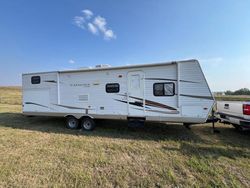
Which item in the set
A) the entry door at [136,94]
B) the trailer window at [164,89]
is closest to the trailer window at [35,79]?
the entry door at [136,94]

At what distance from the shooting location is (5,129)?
7.94 m

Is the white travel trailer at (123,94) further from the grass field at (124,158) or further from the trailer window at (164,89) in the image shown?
the grass field at (124,158)

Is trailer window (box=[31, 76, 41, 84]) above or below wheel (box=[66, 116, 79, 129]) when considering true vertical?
above

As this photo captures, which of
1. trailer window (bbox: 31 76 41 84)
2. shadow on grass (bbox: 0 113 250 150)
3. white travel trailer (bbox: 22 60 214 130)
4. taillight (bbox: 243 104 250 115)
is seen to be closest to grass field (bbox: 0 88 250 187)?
shadow on grass (bbox: 0 113 250 150)

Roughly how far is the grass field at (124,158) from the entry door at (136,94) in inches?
41.7

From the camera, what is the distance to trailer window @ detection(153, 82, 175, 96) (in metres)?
6.60

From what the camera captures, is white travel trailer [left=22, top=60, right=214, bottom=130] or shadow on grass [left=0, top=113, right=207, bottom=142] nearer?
white travel trailer [left=22, top=60, right=214, bottom=130]

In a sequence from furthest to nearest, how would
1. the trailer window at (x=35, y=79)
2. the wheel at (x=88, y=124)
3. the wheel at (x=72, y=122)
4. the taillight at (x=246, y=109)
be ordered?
the trailer window at (x=35, y=79) < the wheel at (x=72, y=122) < the wheel at (x=88, y=124) < the taillight at (x=246, y=109)

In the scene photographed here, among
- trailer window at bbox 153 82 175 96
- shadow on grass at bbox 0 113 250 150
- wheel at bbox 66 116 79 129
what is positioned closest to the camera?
shadow on grass at bbox 0 113 250 150

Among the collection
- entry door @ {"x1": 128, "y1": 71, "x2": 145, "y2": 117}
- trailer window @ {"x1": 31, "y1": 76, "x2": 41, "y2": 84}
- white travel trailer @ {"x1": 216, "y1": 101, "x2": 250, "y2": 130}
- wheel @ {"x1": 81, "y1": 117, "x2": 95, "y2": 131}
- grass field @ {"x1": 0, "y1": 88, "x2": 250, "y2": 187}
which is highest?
trailer window @ {"x1": 31, "y1": 76, "x2": 41, "y2": 84}

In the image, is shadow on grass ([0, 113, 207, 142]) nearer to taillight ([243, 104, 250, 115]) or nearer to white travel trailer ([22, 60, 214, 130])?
white travel trailer ([22, 60, 214, 130])

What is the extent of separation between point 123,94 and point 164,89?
69.5 inches

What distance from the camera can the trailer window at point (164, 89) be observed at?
260 inches

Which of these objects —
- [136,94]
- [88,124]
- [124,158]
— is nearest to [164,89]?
[136,94]
